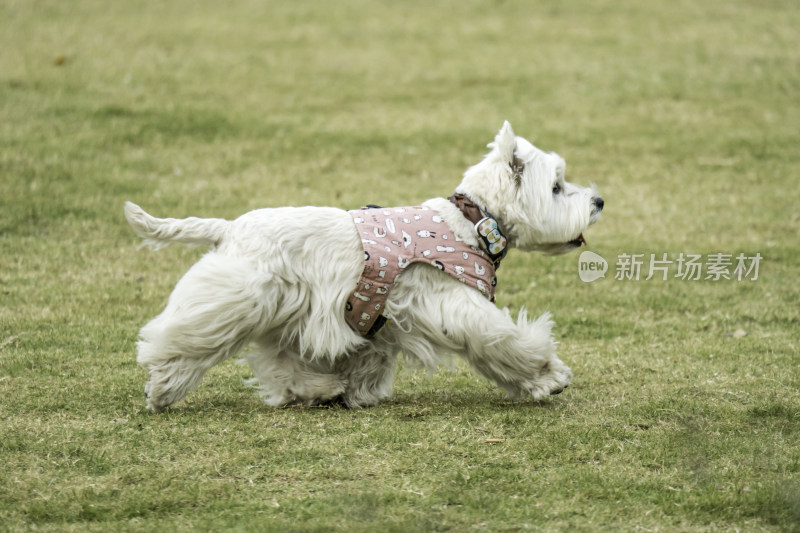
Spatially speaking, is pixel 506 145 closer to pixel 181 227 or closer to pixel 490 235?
pixel 490 235

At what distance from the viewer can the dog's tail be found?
5.72m

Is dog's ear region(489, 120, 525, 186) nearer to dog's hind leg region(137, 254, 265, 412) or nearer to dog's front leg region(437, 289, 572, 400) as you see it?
dog's front leg region(437, 289, 572, 400)

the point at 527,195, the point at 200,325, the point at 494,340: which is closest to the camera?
the point at 200,325

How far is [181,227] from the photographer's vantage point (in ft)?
18.8

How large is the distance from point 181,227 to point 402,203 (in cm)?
574

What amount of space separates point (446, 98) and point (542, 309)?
7475mm

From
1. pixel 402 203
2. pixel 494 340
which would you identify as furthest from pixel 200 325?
Answer: pixel 402 203

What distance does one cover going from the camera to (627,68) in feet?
53.9

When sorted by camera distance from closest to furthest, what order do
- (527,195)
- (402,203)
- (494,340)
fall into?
(494,340)
(527,195)
(402,203)

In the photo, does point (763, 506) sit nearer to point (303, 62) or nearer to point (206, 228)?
point (206, 228)

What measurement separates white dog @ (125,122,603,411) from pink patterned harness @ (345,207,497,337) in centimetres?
1

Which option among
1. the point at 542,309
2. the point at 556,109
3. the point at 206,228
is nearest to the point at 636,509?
the point at 206,228

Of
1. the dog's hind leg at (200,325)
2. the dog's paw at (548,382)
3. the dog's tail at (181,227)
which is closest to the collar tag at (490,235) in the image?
the dog's paw at (548,382)

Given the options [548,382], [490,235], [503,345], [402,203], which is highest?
[490,235]
